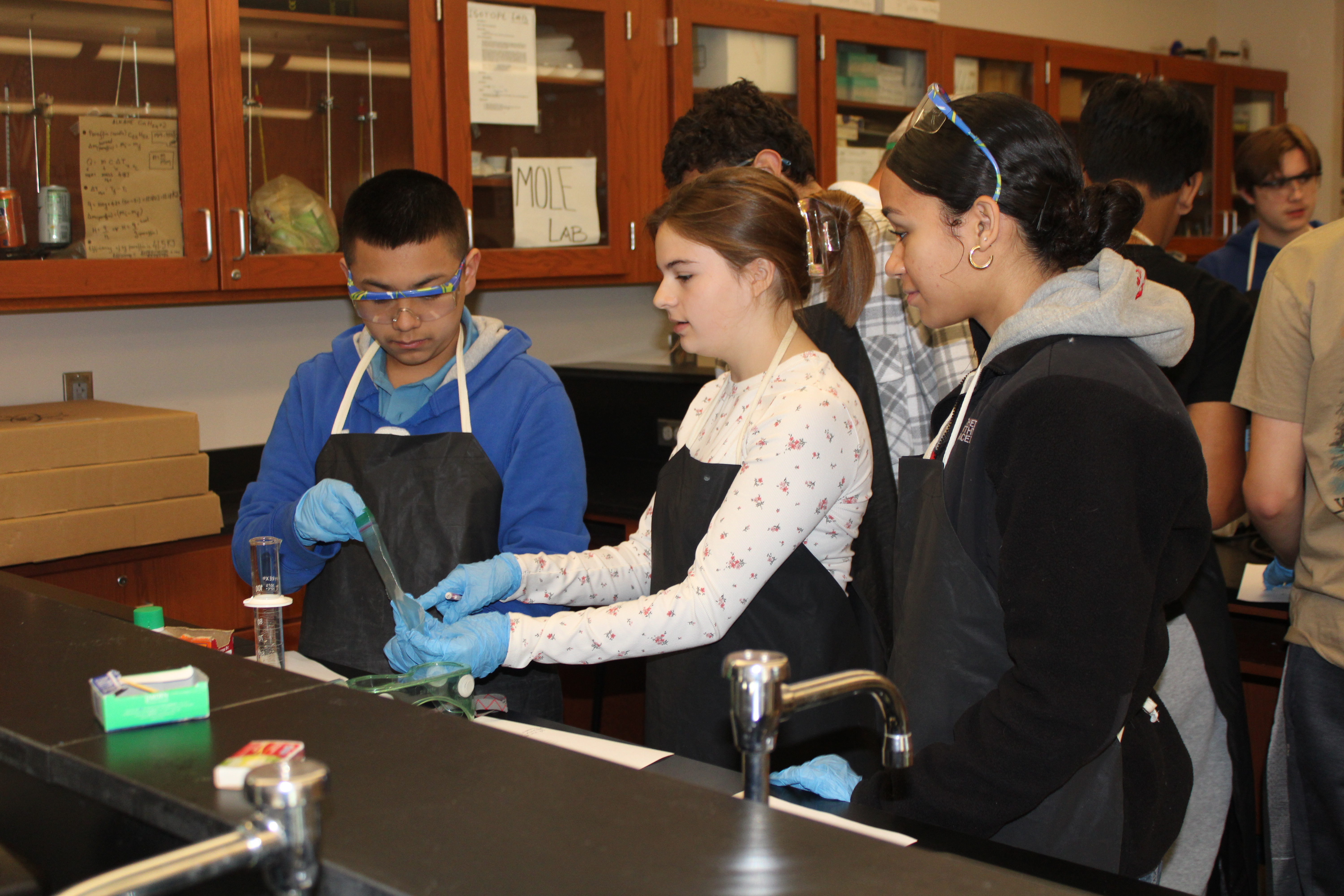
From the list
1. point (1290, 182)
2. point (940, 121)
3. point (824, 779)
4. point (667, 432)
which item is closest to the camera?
point (824, 779)

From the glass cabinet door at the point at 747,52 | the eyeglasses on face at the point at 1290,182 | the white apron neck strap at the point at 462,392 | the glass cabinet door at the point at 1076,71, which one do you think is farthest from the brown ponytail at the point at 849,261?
the glass cabinet door at the point at 1076,71

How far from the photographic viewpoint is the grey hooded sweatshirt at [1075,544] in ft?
3.25

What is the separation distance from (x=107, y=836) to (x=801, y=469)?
789mm

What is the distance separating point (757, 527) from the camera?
1.31 meters

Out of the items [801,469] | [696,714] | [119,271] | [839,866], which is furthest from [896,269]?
[119,271]

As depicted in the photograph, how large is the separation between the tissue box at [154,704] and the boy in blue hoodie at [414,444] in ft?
2.46

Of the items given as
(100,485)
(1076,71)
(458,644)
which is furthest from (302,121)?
(1076,71)

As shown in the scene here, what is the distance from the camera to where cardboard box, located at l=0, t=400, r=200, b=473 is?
217cm

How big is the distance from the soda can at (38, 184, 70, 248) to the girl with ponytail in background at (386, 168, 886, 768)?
4.39 ft

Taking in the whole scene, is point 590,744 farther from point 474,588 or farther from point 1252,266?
point 1252,266

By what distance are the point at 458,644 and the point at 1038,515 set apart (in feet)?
2.12

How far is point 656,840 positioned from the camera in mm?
650

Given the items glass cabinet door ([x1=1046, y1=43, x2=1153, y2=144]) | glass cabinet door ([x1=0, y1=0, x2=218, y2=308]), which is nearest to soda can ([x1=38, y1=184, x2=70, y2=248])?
glass cabinet door ([x1=0, y1=0, x2=218, y2=308])

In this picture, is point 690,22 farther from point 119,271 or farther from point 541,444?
point 541,444
